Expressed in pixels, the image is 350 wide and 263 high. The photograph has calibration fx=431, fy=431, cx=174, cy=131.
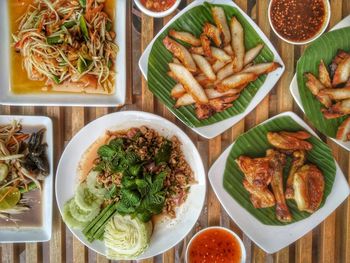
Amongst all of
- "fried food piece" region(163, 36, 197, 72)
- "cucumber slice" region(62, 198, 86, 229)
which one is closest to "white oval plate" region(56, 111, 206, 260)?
"cucumber slice" region(62, 198, 86, 229)

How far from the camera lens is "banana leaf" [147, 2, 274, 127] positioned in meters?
2.78

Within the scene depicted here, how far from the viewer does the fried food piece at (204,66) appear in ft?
8.99

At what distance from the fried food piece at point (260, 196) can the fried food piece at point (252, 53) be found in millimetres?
787

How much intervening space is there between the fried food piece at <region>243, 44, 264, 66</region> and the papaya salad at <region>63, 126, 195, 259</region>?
2.26ft

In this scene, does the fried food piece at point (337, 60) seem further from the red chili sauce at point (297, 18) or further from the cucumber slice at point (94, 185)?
the cucumber slice at point (94, 185)

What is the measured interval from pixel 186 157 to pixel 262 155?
502 mm

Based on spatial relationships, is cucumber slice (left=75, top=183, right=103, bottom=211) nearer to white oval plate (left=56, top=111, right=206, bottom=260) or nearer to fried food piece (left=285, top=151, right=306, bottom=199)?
white oval plate (left=56, top=111, right=206, bottom=260)

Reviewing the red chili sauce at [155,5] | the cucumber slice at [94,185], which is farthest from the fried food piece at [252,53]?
the cucumber slice at [94,185]

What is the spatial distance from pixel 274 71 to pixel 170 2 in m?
0.80

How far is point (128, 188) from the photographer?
275 cm

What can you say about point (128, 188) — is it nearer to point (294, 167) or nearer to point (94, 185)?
point (94, 185)

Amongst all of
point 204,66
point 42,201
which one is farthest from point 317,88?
point 42,201

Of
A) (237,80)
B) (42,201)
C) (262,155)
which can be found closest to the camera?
(237,80)

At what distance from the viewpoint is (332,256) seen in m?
2.96
